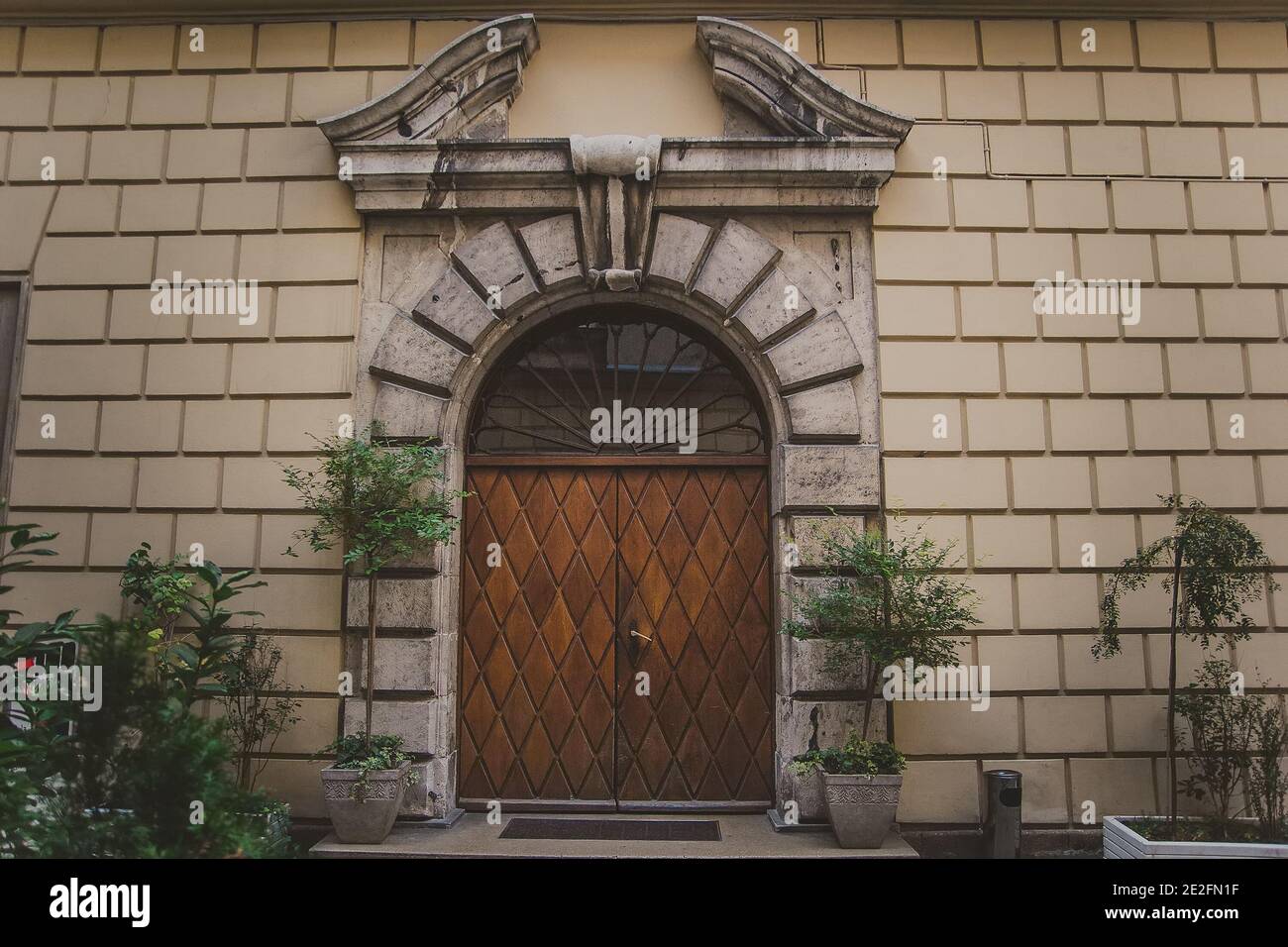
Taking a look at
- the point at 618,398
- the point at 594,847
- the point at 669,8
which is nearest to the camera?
the point at 594,847

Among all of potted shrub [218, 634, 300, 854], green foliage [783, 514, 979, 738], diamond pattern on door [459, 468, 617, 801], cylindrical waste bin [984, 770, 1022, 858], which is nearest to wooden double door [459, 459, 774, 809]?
diamond pattern on door [459, 468, 617, 801]

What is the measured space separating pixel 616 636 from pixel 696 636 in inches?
25.2

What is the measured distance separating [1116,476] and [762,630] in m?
3.04

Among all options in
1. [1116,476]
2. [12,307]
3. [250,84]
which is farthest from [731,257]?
[12,307]

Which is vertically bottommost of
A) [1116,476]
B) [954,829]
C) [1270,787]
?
[954,829]

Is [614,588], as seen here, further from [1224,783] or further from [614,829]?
[1224,783]

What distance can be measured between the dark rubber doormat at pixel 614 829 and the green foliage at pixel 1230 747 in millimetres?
3477

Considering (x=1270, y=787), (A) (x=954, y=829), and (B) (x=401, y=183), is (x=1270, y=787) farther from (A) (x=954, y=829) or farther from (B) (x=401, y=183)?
(B) (x=401, y=183)

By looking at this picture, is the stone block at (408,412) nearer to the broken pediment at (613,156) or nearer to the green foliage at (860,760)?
the broken pediment at (613,156)

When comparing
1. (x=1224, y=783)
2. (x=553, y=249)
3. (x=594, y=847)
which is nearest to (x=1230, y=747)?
(x=1224, y=783)

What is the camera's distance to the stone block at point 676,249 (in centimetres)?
704

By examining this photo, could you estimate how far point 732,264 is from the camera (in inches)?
278

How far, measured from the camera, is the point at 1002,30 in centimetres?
739

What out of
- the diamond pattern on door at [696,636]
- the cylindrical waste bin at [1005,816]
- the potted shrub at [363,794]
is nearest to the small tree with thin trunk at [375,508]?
the potted shrub at [363,794]
